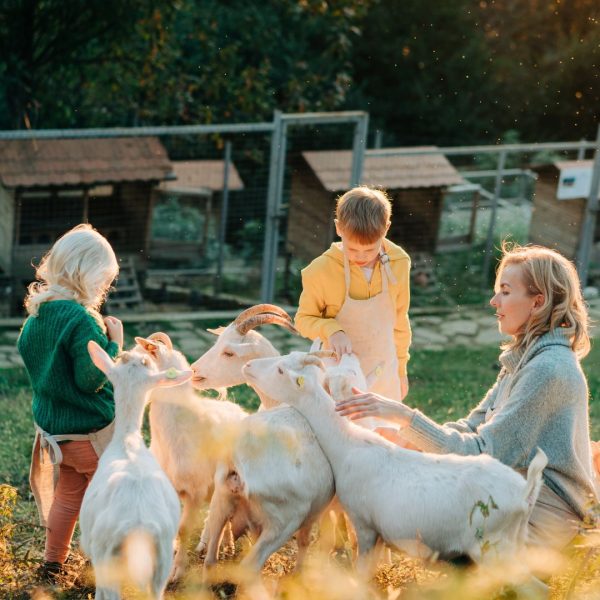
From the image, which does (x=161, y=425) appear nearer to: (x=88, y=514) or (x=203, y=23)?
(x=88, y=514)

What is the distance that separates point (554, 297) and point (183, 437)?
1780 millimetres

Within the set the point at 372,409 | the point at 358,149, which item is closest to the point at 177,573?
the point at 372,409

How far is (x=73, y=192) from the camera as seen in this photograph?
10.6 meters

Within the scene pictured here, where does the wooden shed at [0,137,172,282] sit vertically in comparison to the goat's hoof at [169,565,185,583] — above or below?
above

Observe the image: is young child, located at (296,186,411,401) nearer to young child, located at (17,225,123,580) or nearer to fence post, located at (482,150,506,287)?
young child, located at (17,225,123,580)

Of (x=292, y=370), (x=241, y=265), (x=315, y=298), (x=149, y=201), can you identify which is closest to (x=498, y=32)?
(x=241, y=265)

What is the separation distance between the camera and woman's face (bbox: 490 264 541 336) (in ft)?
14.8

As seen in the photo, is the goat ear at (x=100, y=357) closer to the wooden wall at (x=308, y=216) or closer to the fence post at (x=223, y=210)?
the fence post at (x=223, y=210)

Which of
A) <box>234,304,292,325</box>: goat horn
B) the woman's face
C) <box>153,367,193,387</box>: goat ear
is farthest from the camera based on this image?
<box>234,304,292,325</box>: goat horn

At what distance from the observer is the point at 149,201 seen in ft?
36.2

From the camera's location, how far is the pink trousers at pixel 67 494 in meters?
4.87

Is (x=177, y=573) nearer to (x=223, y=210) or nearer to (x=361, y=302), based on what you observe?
(x=361, y=302)

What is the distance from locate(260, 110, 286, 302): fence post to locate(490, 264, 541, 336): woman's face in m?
6.09

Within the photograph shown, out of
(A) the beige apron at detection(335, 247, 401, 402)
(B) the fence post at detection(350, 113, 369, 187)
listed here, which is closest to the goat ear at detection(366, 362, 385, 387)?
(A) the beige apron at detection(335, 247, 401, 402)
